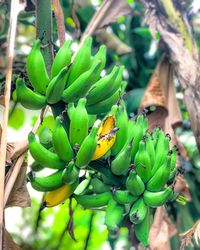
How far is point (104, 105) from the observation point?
3.27ft

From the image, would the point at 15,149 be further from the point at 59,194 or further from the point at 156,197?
the point at 156,197

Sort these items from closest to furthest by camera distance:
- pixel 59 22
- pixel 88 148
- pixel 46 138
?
1. pixel 88 148
2. pixel 46 138
3. pixel 59 22

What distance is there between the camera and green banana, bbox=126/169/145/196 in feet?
2.97

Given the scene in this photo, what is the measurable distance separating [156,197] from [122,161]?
3.7 inches

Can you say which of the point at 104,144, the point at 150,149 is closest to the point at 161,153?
the point at 150,149

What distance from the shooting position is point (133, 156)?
3.15ft

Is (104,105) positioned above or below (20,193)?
above

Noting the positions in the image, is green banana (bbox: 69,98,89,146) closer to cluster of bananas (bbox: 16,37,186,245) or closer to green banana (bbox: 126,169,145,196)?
cluster of bananas (bbox: 16,37,186,245)

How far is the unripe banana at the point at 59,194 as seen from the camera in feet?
3.16

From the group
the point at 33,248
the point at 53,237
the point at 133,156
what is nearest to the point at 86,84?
the point at 133,156

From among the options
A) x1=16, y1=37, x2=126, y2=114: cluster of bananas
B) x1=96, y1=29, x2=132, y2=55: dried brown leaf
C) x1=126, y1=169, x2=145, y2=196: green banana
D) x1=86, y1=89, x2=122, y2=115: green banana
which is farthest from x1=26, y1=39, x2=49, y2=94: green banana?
x1=96, y1=29, x2=132, y2=55: dried brown leaf

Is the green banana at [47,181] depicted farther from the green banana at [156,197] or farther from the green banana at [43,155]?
the green banana at [156,197]

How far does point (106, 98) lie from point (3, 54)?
0.66m

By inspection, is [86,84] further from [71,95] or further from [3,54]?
[3,54]
